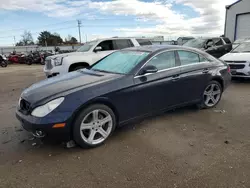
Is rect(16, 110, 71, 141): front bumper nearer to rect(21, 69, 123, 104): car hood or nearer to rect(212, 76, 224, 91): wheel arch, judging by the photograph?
rect(21, 69, 123, 104): car hood

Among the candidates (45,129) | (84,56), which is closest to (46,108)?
(45,129)

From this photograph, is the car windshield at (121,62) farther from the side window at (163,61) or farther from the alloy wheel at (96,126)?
the alloy wheel at (96,126)

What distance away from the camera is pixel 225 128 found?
3971mm

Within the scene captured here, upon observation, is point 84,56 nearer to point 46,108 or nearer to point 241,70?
point 46,108

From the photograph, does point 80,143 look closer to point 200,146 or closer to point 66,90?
point 66,90

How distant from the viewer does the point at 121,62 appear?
4.19 m

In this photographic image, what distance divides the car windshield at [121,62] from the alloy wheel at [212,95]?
6.07 ft

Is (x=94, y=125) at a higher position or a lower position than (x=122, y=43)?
lower

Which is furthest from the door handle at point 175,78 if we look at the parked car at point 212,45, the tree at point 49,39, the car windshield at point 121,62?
the tree at point 49,39

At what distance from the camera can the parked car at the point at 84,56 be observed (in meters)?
7.42

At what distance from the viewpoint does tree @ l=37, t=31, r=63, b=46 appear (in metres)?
66.1

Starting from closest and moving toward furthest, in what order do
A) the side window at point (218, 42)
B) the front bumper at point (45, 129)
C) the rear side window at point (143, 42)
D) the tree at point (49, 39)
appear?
the front bumper at point (45, 129), the rear side window at point (143, 42), the side window at point (218, 42), the tree at point (49, 39)

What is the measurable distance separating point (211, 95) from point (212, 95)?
0.04m

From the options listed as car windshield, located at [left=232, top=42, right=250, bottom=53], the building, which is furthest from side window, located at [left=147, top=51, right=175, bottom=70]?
the building
